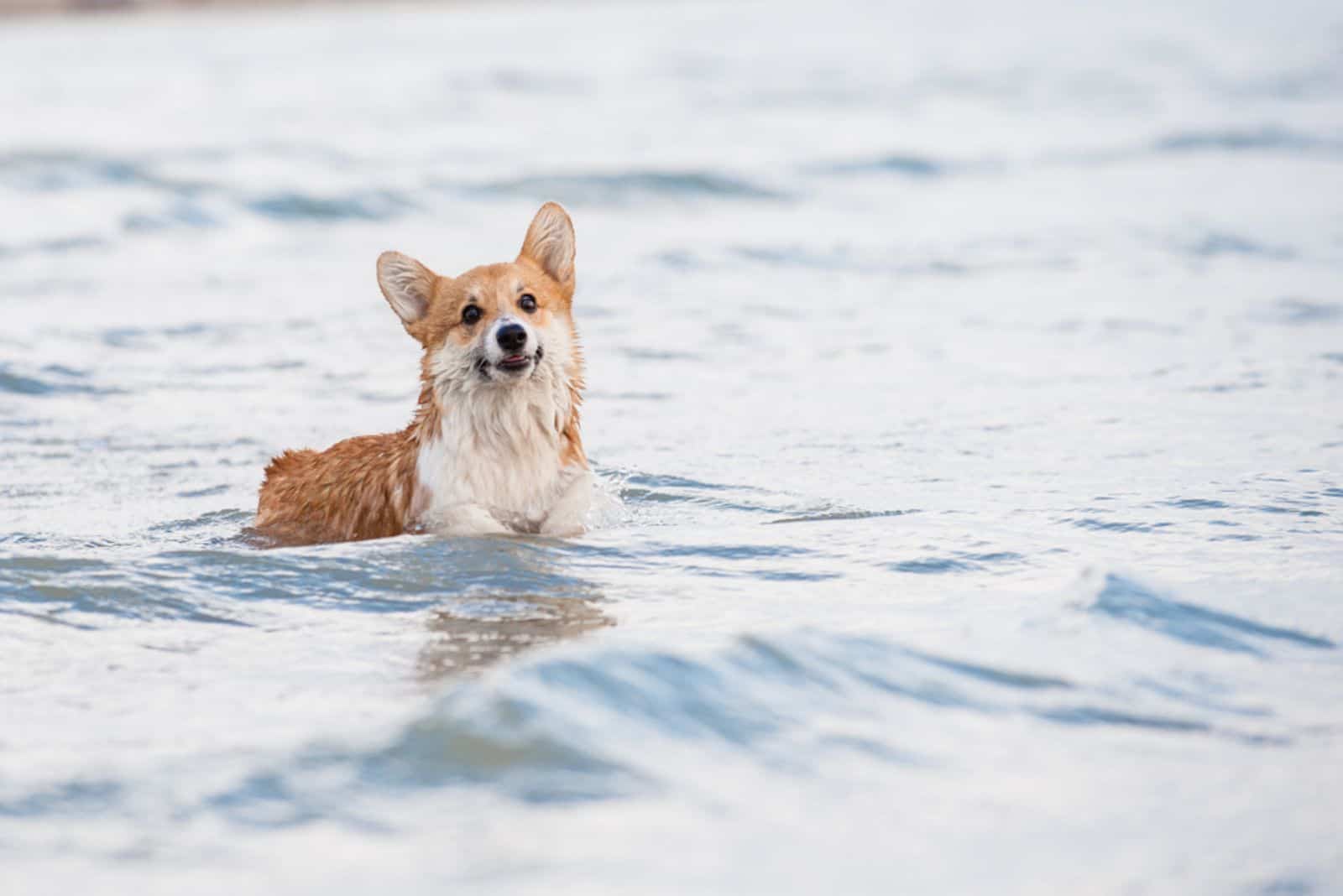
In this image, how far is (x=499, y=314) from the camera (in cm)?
602

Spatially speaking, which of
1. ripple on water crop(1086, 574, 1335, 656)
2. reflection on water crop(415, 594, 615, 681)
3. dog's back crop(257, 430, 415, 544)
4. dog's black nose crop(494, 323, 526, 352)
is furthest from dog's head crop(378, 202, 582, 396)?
ripple on water crop(1086, 574, 1335, 656)

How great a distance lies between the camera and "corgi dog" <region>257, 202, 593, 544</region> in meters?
6.04

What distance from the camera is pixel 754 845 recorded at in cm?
370

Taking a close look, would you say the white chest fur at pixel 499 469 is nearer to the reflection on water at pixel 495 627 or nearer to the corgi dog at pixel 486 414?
the corgi dog at pixel 486 414

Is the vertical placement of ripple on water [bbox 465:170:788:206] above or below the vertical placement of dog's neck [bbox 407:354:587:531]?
above

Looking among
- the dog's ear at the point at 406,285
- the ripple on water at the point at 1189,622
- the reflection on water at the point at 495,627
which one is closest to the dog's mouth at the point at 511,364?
the dog's ear at the point at 406,285

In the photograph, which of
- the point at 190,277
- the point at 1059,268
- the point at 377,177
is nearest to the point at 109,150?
the point at 377,177

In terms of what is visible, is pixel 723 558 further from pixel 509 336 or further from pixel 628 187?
pixel 628 187

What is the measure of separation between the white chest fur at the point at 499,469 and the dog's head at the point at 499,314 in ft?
0.26

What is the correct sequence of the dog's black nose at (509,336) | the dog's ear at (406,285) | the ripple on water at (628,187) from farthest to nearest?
the ripple on water at (628,187) < the dog's ear at (406,285) < the dog's black nose at (509,336)

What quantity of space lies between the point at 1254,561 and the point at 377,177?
14216 millimetres

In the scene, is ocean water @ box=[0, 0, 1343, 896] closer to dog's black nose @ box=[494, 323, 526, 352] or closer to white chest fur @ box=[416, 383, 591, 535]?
white chest fur @ box=[416, 383, 591, 535]

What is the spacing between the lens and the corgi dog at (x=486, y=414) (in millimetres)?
6043

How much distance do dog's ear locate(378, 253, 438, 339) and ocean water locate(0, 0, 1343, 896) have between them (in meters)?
0.81
